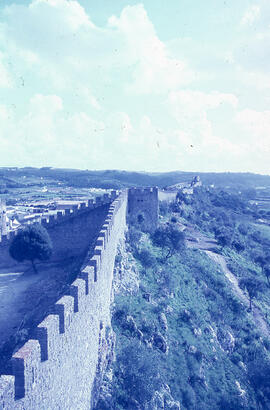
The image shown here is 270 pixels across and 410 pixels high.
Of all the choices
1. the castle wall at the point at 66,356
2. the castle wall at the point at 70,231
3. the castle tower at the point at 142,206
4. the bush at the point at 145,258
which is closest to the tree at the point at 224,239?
the castle tower at the point at 142,206

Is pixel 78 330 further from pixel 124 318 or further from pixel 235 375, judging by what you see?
pixel 235 375

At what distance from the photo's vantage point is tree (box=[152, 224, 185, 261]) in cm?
2198

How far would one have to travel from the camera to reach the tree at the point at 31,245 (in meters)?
17.8

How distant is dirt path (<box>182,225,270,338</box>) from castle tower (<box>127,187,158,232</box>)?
644 centimetres

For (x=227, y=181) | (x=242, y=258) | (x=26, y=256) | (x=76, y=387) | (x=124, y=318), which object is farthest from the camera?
(x=227, y=181)

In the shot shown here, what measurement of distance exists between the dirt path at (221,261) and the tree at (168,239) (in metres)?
4.62

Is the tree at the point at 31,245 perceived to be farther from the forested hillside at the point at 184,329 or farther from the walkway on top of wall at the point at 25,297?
the forested hillside at the point at 184,329

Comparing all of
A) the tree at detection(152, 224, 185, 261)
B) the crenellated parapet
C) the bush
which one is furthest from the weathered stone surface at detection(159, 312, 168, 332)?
the crenellated parapet

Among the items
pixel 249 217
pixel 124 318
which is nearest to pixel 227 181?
pixel 249 217

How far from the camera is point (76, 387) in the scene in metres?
7.47

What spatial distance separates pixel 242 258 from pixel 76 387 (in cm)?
2520

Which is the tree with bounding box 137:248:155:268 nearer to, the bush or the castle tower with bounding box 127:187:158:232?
the bush

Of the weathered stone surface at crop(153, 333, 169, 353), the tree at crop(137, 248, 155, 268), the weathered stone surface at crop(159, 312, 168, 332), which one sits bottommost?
the weathered stone surface at crop(153, 333, 169, 353)

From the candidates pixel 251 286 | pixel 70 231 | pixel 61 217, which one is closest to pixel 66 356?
pixel 70 231
